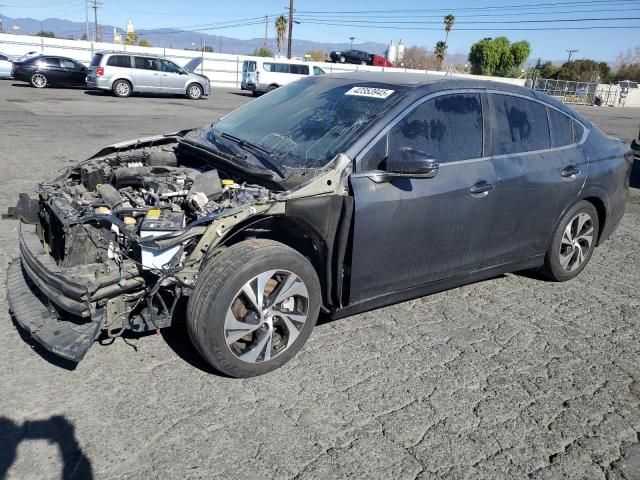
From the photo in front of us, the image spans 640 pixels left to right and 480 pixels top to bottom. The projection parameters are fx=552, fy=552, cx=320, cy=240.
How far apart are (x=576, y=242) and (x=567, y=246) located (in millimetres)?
115

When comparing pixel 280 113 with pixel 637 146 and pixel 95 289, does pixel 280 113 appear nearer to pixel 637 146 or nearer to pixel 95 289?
pixel 95 289

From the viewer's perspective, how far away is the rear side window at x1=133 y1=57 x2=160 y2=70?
22.6 meters

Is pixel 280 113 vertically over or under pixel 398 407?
over

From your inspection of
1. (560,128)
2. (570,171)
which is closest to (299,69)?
(560,128)

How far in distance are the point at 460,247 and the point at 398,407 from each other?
1393 mm

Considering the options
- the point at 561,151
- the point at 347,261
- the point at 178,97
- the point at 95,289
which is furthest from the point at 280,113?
the point at 178,97

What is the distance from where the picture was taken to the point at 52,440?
106 inches

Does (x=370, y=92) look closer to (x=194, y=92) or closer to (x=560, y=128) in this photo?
(x=560, y=128)

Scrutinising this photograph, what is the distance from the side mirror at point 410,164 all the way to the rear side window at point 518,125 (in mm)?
900

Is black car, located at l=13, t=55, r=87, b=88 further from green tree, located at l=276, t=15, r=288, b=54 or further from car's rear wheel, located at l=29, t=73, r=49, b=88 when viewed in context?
green tree, located at l=276, t=15, r=288, b=54

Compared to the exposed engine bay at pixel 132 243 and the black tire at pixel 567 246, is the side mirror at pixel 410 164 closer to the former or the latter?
the exposed engine bay at pixel 132 243

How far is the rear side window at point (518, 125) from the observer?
418cm

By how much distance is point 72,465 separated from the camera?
2.54 metres

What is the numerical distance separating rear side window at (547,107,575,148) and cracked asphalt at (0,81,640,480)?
1.38 m
